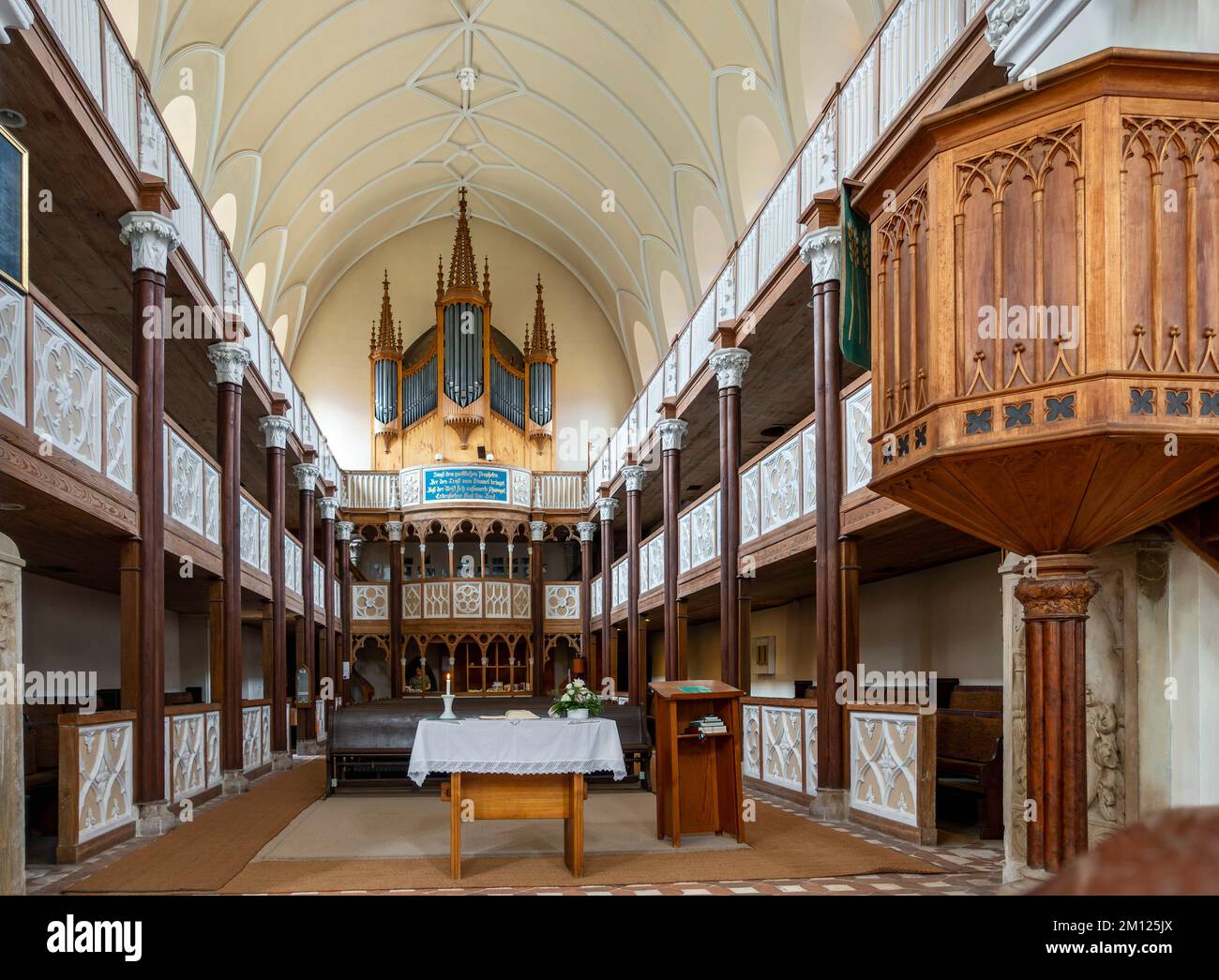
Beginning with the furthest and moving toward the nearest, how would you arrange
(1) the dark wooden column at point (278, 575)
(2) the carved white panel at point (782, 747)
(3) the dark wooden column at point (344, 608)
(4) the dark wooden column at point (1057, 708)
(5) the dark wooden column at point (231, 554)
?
(3) the dark wooden column at point (344, 608), (1) the dark wooden column at point (278, 575), (5) the dark wooden column at point (231, 554), (2) the carved white panel at point (782, 747), (4) the dark wooden column at point (1057, 708)

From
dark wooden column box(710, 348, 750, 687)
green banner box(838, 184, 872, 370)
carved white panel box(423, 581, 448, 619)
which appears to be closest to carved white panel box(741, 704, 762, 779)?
dark wooden column box(710, 348, 750, 687)

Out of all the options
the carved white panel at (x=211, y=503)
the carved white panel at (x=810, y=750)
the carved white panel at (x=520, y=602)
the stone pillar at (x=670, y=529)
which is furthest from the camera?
the carved white panel at (x=520, y=602)

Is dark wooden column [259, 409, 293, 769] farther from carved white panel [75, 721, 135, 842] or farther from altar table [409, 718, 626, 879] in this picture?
altar table [409, 718, 626, 879]

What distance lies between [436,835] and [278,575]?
374 inches

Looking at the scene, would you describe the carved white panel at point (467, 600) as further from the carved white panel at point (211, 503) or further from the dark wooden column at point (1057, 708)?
the dark wooden column at point (1057, 708)

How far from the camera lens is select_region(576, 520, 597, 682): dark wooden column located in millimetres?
27016

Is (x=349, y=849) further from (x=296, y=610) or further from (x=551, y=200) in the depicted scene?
(x=551, y=200)

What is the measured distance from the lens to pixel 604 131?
914 inches

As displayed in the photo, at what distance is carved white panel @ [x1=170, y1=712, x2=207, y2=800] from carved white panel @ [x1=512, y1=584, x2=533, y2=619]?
15.0m

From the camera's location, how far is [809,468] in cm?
1191

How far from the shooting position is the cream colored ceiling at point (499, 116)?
52.2 ft

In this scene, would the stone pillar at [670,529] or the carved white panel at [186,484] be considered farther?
the stone pillar at [670,529]

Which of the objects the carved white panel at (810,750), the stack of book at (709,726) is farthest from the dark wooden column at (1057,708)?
Answer: the carved white panel at (810,750)

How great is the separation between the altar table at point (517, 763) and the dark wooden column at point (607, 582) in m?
16.6
